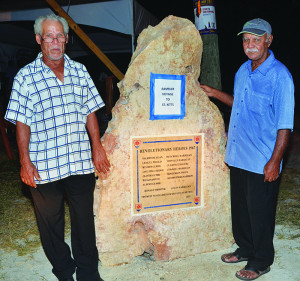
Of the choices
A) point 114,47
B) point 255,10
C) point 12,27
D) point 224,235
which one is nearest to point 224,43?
point 255,10

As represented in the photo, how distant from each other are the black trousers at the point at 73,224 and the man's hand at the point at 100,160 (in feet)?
0.60

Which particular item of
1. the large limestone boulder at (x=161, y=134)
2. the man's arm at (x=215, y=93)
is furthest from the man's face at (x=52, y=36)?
the man's arm at (x=215, y=93)

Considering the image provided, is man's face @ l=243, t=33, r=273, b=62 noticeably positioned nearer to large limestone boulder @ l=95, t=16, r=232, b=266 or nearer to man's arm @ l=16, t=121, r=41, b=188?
large limestone boulder @ l=95, t=16, r=232, b=266

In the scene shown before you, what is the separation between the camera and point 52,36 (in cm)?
255

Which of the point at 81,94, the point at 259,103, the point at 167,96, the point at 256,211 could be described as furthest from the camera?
the point at 167,96

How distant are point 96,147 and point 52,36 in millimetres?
944

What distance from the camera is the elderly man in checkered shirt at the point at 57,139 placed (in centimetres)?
254

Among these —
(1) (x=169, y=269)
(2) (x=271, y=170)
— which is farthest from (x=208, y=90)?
(1) (x=169, y=269)

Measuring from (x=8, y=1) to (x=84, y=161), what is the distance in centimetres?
616

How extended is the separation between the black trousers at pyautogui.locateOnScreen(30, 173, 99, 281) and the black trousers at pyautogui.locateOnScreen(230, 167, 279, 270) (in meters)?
1.33

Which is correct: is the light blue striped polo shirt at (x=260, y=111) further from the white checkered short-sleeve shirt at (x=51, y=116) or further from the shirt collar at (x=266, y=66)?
the white checkered short-sleeve shirt at (x=51, y=116)

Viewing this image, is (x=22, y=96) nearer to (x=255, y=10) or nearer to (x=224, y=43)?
(x=255, y=10)

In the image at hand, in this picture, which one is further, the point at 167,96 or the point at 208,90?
the point at 208,90

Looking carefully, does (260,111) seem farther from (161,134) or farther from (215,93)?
(161,134)
